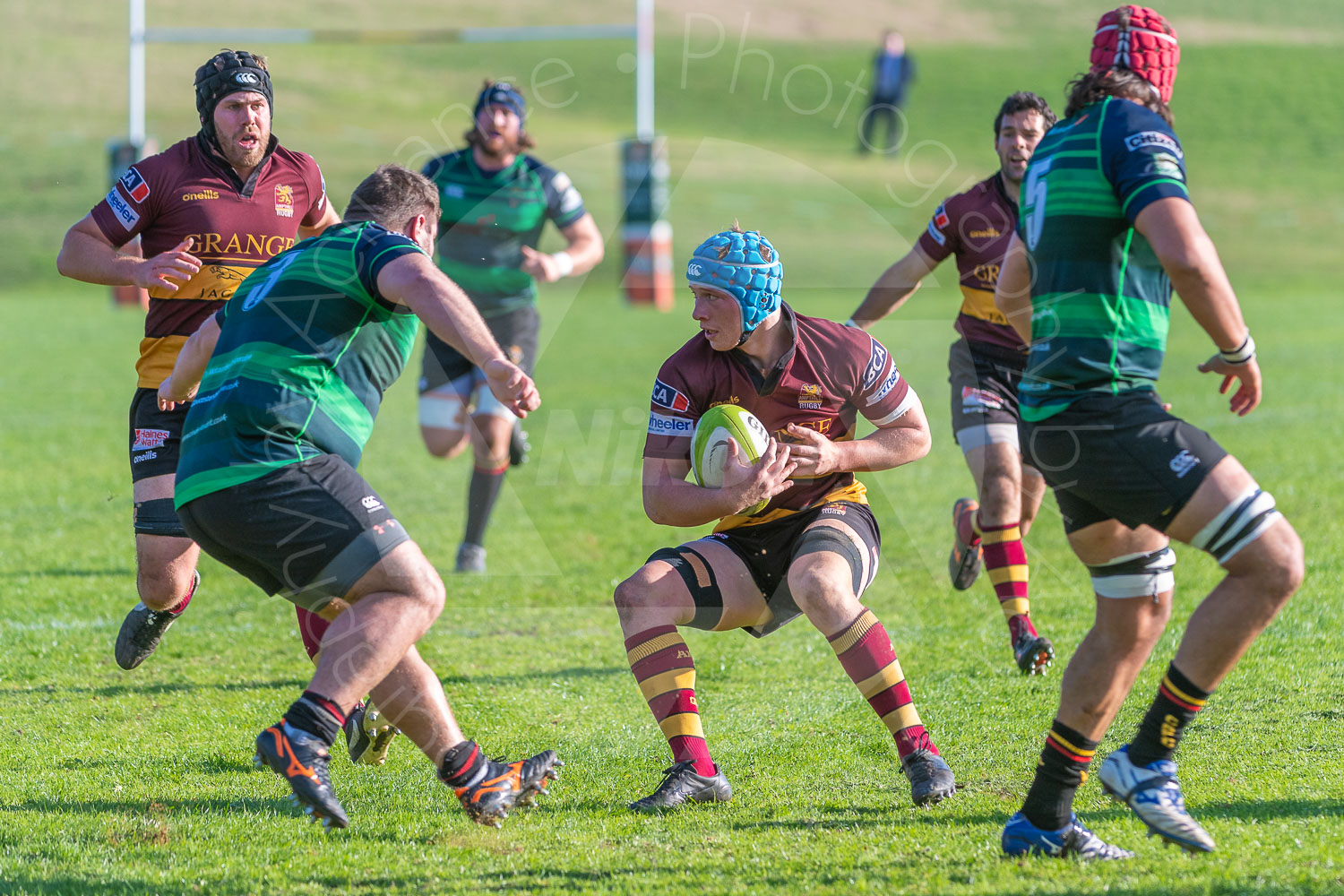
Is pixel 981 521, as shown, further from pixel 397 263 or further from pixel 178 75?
pixel 178 75

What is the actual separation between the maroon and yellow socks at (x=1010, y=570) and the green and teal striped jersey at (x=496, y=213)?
3712 millimetres

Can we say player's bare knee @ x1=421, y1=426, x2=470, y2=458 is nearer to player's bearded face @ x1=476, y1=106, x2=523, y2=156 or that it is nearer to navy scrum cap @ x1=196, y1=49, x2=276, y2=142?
player's bearded face @ x1=476, y1=106, x2=523, y2=156

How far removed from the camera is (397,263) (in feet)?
12.4

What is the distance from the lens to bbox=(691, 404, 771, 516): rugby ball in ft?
14.9

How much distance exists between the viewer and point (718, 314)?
4.60 m

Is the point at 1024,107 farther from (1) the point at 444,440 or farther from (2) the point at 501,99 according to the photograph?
(1) the point at 444,440

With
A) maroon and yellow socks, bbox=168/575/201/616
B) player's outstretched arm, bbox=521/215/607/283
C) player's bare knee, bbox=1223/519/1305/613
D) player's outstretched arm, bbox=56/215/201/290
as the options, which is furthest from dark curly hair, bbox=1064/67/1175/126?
player's outstretched arm, bbox=521/215/607/283

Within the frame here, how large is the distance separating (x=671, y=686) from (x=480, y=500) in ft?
13.4

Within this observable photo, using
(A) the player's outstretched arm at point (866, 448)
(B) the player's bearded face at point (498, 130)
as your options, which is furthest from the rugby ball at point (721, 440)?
(B) the player's bearded face at point (498, 130)

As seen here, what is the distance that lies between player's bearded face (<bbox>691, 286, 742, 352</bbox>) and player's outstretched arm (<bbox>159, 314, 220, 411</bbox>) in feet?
5.07

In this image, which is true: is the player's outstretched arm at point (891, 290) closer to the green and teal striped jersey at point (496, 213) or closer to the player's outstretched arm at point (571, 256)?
the player's outstretched arm at point (571, 256)

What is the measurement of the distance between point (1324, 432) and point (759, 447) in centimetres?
881

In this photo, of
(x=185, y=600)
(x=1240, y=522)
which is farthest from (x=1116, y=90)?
(x=185, y=600)

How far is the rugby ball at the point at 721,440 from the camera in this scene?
4.53 m
